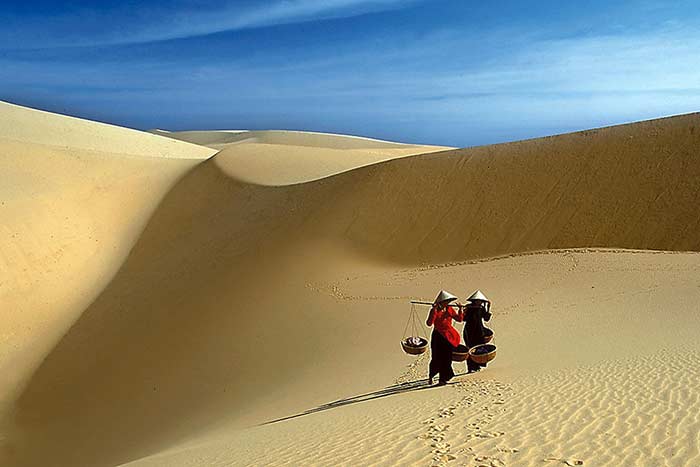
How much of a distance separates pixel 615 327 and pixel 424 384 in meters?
4.72

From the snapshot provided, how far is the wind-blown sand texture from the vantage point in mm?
7457

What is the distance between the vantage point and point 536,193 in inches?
893

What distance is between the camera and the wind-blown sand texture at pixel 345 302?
7457mm

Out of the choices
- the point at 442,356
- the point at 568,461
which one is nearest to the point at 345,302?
the point at 442,356

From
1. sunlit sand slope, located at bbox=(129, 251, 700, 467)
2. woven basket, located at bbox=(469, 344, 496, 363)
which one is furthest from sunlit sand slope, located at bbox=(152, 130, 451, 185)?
woven basket, located at bbox=(469, 344, 496, 363)

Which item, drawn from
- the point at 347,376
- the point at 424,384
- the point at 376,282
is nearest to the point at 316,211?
the point at 376,282

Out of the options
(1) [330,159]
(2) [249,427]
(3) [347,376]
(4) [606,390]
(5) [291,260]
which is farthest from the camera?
(1) [330,159]

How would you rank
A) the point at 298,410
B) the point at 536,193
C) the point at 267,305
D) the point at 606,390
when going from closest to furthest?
the point at 606,390, the point at 298,410, the point at 267,305, the point at 536,193

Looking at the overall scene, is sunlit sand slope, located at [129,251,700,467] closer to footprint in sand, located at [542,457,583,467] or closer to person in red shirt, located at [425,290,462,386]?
footprint in sand, located at [542,457,583,467]

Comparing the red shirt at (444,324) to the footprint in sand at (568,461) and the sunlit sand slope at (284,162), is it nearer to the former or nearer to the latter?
the footprint in sand at (568,461)

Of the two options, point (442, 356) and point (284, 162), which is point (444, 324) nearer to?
point (442, 356)

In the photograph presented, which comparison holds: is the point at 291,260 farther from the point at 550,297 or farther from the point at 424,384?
the point at 424,384

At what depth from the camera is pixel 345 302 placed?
1636cm

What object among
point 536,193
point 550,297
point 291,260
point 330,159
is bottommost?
point 550,297
